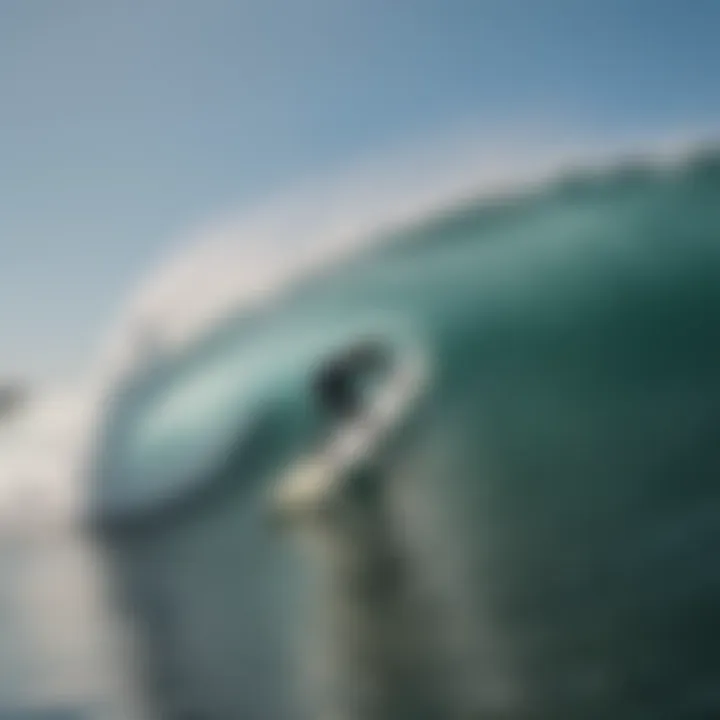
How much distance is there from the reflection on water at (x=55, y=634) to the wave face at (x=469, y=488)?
0.05 metres

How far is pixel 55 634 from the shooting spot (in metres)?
1.43

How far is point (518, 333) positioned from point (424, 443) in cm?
25

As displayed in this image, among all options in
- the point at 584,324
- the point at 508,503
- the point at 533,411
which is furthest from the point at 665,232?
the point at 508,503

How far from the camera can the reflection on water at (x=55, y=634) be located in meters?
1.34

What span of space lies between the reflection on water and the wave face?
53 millimetres

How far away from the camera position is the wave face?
1256mm

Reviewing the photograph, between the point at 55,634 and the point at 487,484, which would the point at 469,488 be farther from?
the point at 55,634

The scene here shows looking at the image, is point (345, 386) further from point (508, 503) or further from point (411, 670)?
point (411, 670)

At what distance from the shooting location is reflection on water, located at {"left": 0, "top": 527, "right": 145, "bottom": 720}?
134cm

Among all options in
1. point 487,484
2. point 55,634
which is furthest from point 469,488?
point 55,634

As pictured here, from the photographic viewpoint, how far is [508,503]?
1400 mm

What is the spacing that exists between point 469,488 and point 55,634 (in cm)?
65

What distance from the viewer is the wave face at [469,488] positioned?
4.12 feet

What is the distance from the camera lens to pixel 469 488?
143 cm
